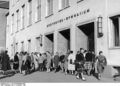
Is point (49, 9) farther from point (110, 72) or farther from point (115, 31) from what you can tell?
point (110, 72)

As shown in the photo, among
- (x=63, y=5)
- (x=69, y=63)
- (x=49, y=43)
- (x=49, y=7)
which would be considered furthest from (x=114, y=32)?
(x=49, y=43)

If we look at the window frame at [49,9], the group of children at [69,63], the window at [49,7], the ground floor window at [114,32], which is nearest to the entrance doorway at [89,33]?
the group of children at [69,63]

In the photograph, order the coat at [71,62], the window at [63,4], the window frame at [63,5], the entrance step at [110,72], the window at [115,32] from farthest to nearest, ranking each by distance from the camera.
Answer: the window at [63,4], the window frame at [63,5], the coat at [71,62], the window at [115,32], the entrance step at [110,72]

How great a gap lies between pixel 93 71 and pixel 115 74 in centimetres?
161

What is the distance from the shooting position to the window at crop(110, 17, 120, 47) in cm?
1400

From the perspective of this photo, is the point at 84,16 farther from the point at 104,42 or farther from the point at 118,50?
the point at 118,50

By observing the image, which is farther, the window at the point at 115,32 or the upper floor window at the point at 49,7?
the upper floor window at the point at 49,7

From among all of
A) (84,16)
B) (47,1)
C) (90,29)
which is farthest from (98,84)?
(47,1)

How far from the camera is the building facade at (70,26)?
1405 centimetres

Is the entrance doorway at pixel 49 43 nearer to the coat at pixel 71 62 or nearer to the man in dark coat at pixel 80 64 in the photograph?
the coat at pixel 71 62

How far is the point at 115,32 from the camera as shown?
14172 millimetres

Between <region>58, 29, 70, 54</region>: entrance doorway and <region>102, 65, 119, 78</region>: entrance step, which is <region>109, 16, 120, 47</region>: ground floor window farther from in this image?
<region>58, 29, 70, 54</region>: entrance doorway

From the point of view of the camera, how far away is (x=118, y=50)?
1323 centimetres

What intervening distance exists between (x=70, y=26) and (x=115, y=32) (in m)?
4.98
